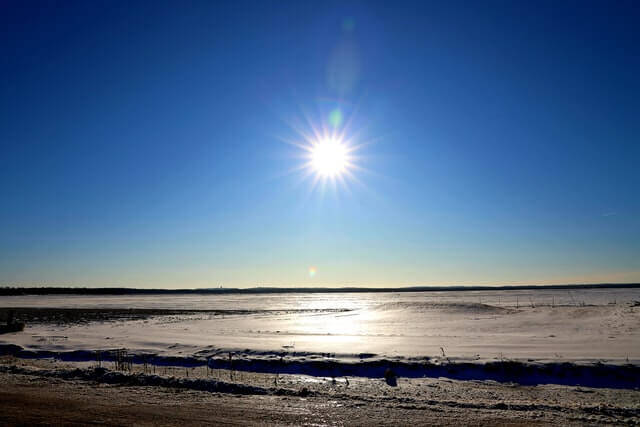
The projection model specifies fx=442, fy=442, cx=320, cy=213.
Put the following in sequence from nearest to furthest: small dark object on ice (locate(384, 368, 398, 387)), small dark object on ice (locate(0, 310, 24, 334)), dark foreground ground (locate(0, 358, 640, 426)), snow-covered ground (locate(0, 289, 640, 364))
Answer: dark foreground ground (locate(0, 358, 640, 426)) → small dark object on ice (locate(384, 368, 398, 387)) → snow-covered ground (locate(0, 289, 640, 364)) → small dark object on ice (locate(0, 310, 24, 334))

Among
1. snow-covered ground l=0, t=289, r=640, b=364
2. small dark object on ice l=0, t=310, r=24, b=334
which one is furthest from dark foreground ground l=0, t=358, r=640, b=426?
small dark object on ice l=0, t=310, r=24, b=334

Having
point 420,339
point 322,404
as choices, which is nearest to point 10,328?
point 420,339

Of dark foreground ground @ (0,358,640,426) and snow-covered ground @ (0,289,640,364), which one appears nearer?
dark foreground ground @ (0,358,640,426)

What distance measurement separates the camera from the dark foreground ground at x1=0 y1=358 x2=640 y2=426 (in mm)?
8828

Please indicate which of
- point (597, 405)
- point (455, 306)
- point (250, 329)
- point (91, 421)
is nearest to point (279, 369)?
point (91, 421)

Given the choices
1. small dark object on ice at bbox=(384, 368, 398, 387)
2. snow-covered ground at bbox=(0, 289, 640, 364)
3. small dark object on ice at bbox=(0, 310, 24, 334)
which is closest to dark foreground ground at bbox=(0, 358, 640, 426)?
small dark object on ice at bbox=(384, 368, 398, 387)

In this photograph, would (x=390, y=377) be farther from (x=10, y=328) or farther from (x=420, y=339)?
(x=10, y=328)

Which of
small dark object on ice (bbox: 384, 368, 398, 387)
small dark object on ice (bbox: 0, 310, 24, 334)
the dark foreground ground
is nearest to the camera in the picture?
the dark foreground ground

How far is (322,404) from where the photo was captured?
10.4 meters

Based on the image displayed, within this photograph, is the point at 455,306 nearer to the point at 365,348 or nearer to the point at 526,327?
the point at 526,327

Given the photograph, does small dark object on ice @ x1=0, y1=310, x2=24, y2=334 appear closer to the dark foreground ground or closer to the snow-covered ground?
the snow-covered ground

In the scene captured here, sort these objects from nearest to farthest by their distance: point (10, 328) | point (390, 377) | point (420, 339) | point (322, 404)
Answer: point (322, 404), point (390, 377), point (420, 339), point (10, 328)

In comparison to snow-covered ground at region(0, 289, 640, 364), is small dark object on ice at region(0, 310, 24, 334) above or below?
below

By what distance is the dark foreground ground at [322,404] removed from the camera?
883 cm
